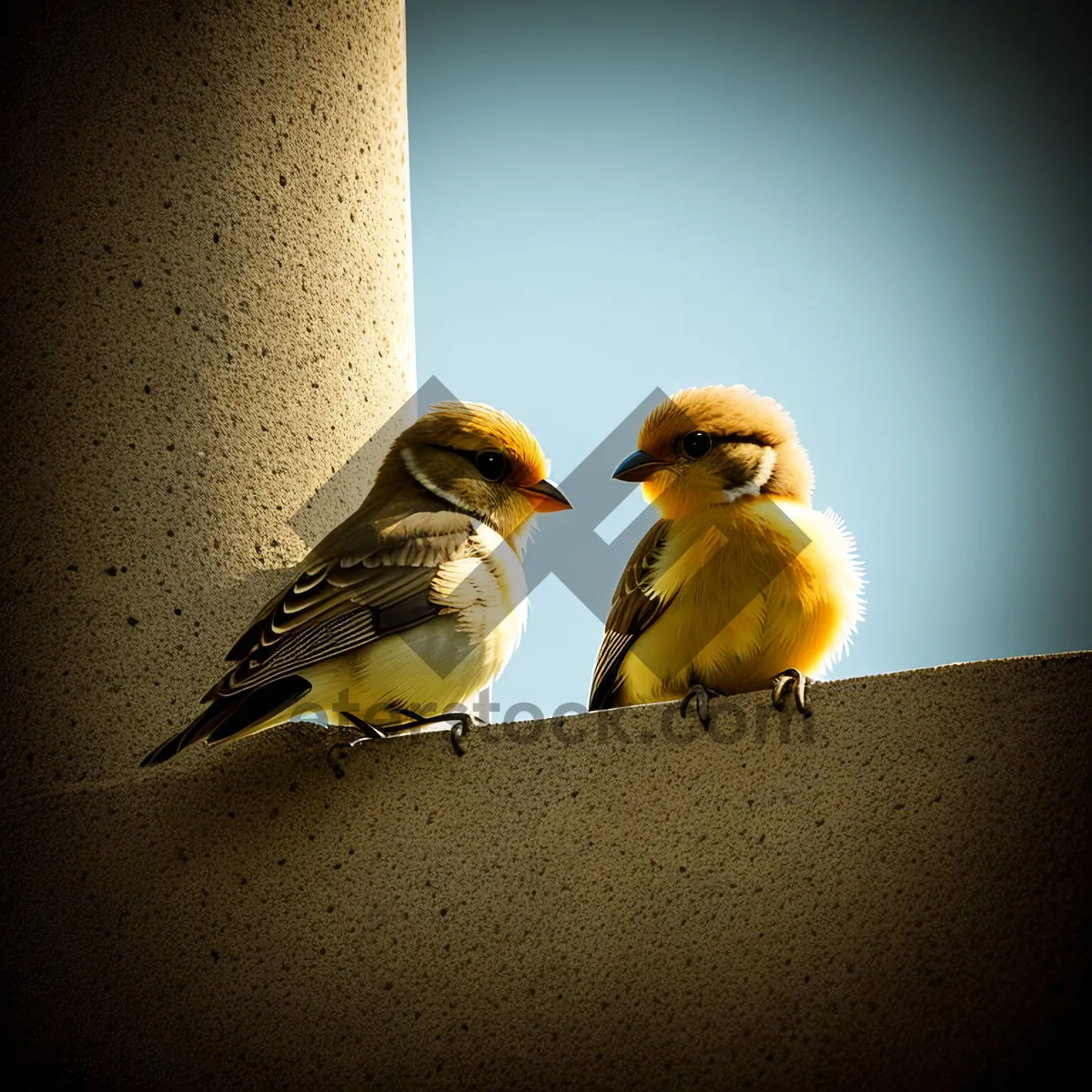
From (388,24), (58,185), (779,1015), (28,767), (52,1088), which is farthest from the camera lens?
(388,24)

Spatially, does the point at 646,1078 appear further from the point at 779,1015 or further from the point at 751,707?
the point at 751,707

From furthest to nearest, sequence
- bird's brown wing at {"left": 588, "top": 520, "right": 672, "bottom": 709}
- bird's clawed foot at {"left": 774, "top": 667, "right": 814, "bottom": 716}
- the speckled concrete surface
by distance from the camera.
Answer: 1. bird's brown wing at {"left": 588, "top": 520, "right": 672, "bottom": 709}
2. the speckled concrete surface
3. bird's clawed foot at {"left": 774, "top": 667, "right": 814, "bottom": 716}

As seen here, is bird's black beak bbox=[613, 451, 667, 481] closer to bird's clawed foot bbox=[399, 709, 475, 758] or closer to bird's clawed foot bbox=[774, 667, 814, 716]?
bird's clawed foot bbox=[399, 709, 475, 758]

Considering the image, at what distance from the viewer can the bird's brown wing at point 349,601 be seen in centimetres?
273

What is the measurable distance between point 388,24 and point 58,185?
1.30 m

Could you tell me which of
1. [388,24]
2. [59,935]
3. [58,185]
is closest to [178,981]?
[59,935]

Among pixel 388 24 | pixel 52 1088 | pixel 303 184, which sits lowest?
pixel 52 1088

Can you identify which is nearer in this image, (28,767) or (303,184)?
(28,767)

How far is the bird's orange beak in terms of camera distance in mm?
3391

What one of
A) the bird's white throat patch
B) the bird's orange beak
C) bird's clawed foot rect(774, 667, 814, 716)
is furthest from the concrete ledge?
the bird's orange beak

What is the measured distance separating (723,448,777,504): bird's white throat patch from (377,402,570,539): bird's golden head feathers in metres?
0.54

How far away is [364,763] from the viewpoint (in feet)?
8.71

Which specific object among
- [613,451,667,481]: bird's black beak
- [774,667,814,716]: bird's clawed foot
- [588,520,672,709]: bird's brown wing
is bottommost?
[774,667,814,716]: bird's clawed foot

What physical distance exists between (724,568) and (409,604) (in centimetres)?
89
